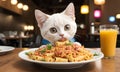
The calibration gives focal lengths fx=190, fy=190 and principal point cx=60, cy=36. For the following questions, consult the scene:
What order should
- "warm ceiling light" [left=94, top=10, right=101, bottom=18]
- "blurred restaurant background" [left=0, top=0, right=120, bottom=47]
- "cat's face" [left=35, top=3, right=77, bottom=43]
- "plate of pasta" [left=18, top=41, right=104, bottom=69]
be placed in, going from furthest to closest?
1. "warm ceiling light" [left=94, top=10, right=101, bottom=18]
2. "blurred restaurant background" [left=0, top=0, right=120, bottom=47]
3. "cat's face" [left=35, top=3, right=77, bottom=43]
4. "plate of pasta" [left=18, top=41, right=104, bottom=69]

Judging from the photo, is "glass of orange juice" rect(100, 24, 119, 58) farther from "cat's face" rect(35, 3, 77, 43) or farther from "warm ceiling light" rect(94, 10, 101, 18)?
"warm ceiling light" rect(94, 10, 101, 18)

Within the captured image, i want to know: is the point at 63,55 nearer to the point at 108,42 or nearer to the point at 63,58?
the point at 63,58

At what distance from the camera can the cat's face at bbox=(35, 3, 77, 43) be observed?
31.7 inches

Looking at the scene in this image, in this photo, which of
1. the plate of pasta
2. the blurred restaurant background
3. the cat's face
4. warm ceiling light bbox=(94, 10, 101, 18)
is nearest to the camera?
the plate of pasta

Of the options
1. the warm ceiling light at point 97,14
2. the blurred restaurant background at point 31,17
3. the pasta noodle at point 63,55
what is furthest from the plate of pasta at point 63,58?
the warm ceiling light at point 97,14

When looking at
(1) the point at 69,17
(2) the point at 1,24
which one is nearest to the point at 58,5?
(2) the point at 1,24

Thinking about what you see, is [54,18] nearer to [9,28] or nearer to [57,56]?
[57,56]

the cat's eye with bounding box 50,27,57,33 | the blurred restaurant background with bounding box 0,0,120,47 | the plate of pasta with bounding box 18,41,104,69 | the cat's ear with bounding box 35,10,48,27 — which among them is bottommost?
the plate of pasta with bounding box 18,41,104,69

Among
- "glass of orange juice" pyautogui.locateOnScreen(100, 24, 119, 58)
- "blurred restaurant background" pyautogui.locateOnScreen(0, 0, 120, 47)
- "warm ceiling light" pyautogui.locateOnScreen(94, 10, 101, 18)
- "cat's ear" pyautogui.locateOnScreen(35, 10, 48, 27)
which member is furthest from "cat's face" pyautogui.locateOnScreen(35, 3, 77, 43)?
"warm ceiling light" pyautogui.locateOnScreen(94, 10, 101, 18)

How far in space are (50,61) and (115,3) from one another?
8.64m

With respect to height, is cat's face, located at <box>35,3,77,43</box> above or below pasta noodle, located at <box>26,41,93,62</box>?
above

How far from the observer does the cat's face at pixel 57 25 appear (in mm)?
806

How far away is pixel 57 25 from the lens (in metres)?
0.80

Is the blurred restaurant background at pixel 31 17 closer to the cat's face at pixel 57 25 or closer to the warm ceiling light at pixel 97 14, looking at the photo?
the warm ceiling light at pixel 97 14
